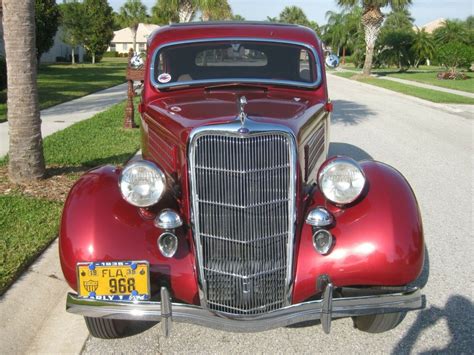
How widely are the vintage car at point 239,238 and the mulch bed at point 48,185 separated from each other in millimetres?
2807

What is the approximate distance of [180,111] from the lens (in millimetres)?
3531

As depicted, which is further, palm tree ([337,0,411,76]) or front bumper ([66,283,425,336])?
palm tree ([337,0,411,76])

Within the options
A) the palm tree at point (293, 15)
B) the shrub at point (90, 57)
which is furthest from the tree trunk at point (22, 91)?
the palm tree at point (293, 15)

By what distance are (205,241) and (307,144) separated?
3.21 ft

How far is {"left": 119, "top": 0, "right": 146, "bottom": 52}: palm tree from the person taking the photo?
60281mm

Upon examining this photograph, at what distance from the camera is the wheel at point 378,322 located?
330cm

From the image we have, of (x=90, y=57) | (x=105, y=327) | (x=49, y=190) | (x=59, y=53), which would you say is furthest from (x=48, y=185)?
(x=59, y=53)

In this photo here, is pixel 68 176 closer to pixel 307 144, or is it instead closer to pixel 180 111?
pixel 180 111

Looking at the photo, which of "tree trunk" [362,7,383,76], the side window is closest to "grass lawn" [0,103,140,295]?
the side window

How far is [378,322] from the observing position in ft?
10.9

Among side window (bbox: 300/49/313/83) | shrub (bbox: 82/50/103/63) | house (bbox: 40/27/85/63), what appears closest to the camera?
side window (bbox: 300/49/313/83)

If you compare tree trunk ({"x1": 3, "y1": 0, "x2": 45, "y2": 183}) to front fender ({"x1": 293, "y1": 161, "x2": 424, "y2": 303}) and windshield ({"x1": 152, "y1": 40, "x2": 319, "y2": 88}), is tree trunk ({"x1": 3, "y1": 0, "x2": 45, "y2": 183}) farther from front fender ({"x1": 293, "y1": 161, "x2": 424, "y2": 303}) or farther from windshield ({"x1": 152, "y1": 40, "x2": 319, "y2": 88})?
front fender ({"x1": 293, "y1": 161, "x2": 424, "y2": 303})

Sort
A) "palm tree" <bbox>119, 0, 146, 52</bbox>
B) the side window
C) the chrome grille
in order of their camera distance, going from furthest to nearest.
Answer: "palm tree" <bbox>119, 0, 146, 52</bbox> < the side window < the chrome grille

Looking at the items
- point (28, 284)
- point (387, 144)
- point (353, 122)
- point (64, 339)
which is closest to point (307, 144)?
point (64, 339)
